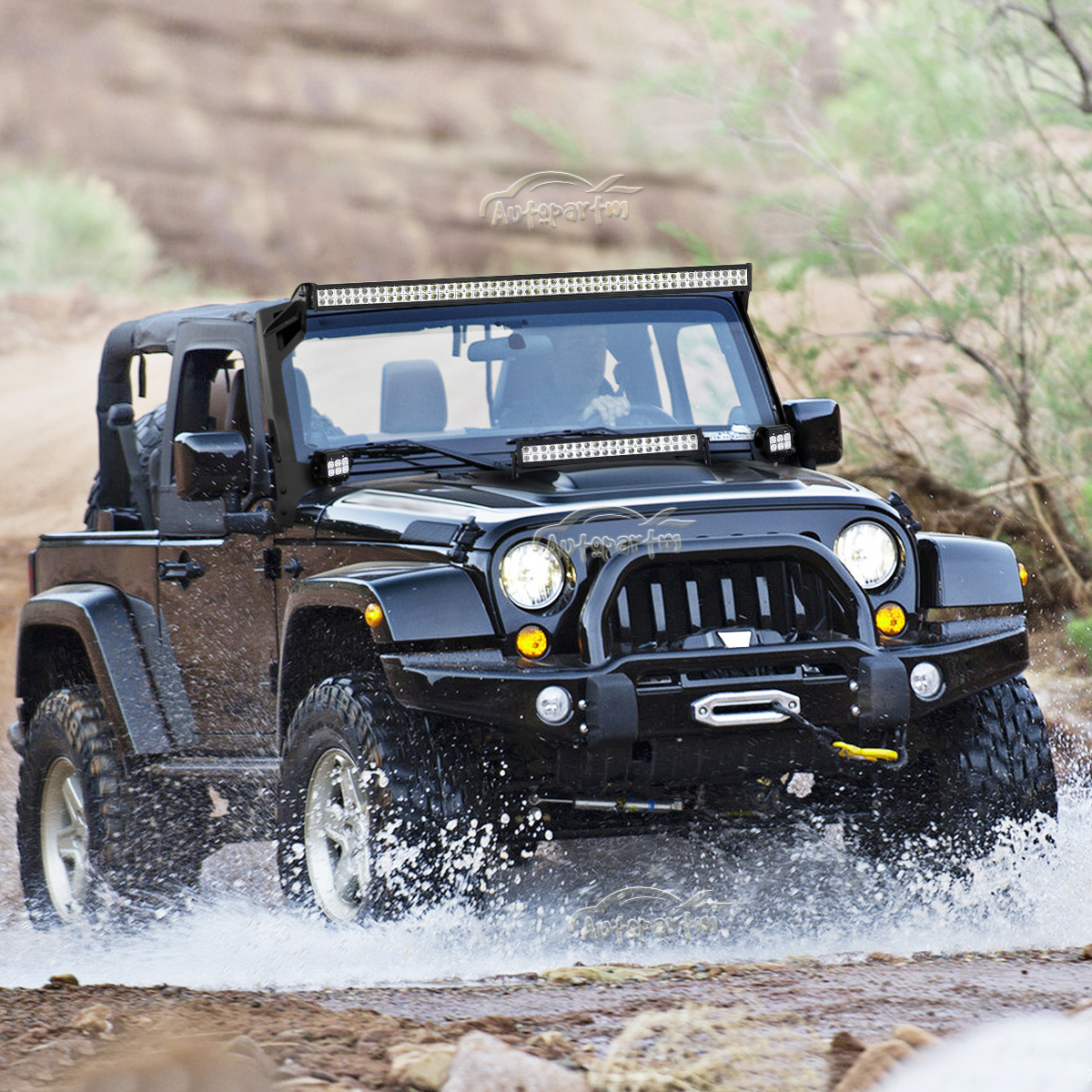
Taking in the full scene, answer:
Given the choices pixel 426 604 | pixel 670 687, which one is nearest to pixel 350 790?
pixel 426 604

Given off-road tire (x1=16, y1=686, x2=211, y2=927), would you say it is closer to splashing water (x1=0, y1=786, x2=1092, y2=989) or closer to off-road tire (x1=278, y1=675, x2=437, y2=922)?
splashing water (x1=0, y1=786, x2=1092, y2=989)

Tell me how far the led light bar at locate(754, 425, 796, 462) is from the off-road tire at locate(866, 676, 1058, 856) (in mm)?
1173

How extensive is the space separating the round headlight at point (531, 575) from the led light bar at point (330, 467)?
1.09m

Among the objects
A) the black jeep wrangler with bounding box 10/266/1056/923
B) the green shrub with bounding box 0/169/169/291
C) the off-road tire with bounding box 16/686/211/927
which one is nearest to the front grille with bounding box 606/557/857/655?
the black jeep wrangler with bounding box 10/266/1056/923

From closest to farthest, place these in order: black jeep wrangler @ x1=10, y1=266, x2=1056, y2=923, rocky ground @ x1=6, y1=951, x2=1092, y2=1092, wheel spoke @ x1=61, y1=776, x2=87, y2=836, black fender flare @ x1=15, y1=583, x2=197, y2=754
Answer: rocky ground @ x1=6, y1=951, x2=1092, y2=1092
black jeep wrangler @ x1=10, y1=266, x2=1056, y2=923
black fender flare @ x1=15, y1=583, x2=197, y2=754
wheel spoke @ x1=61, y1=776, x2=87, y2=836

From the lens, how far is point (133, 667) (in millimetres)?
6973

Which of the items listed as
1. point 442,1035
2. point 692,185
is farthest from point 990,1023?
point 692,185

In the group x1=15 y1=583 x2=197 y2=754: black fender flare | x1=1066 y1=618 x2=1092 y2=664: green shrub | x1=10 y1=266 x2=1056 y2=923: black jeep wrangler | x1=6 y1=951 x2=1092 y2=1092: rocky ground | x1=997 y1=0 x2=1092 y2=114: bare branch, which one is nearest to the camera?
x1=6 y1=951 x2=1092 y2=1092: rocky ground

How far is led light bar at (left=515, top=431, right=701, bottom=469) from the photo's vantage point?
235 inches

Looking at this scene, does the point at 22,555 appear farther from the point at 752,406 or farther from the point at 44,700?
the point at 752,406

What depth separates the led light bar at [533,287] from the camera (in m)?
6.24

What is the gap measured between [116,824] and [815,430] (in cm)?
297

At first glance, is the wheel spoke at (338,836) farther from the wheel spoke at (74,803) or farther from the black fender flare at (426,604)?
the wheel spoke at (74,803)

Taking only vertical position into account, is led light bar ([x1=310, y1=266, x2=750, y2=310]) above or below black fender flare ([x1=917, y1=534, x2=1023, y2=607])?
above
